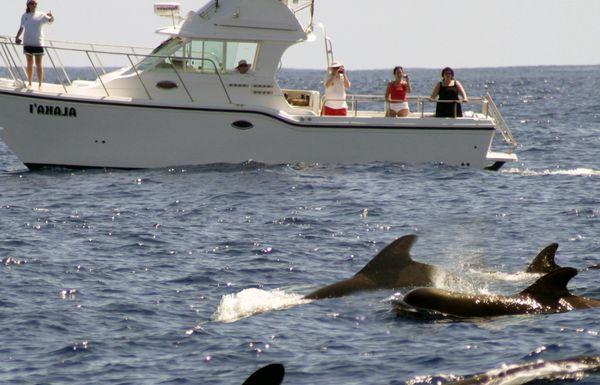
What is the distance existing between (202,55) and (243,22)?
1.07 metres

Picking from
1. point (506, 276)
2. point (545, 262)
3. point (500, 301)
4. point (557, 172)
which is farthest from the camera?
point (557, 172)

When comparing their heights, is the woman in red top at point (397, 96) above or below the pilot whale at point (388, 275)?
above

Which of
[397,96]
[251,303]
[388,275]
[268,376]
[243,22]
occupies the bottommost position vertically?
[251,303]

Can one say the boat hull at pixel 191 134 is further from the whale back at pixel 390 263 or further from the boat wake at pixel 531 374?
the boat wake at pixel 531 374

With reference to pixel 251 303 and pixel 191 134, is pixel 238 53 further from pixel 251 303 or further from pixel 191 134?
pixel 251 303

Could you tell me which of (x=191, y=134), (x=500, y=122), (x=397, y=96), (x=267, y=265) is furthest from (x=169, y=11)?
(x=267, y=265)

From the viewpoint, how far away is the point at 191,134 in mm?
25891

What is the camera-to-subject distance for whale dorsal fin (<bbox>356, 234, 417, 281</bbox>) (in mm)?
15172

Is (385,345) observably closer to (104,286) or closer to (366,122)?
(104,286)

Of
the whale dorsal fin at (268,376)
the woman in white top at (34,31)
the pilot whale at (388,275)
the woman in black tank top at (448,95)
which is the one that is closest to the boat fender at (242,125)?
the woman in black tank top at (448,95)

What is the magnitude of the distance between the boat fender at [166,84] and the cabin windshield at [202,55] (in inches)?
14.5

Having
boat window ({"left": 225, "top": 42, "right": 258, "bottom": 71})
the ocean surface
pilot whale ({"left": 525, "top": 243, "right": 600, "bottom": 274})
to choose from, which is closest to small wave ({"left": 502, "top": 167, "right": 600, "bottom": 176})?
the ocean surface

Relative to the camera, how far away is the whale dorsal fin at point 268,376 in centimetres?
958

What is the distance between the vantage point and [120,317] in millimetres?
14258
